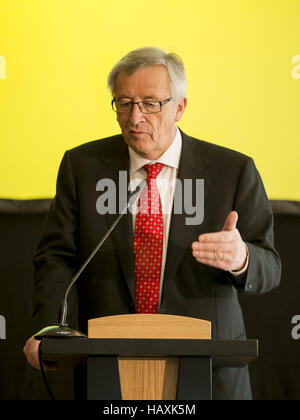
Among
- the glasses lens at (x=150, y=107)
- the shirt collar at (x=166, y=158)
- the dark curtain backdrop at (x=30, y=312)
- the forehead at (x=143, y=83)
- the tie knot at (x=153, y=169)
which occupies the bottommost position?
the dark curtain backdrop at (x=30, y=312)

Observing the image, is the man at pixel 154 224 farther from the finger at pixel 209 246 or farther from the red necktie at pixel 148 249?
the finger at pixel 209 246

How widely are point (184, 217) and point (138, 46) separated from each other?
1.05 metres

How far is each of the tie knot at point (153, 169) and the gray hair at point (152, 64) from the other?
0.23 m

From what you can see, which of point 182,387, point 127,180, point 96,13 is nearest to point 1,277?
point 127,180

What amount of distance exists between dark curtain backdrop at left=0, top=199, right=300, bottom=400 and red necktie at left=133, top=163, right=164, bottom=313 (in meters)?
0.86

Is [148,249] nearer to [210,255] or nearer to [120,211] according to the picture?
[120,211]

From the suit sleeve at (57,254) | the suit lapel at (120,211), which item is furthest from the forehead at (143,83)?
the suit sleeve at (57,254)

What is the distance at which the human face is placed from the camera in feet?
7.79

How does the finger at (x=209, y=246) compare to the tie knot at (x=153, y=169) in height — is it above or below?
below

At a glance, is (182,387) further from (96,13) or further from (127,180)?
(96,13)

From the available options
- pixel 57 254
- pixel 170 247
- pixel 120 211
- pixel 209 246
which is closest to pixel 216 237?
pixel 209 246

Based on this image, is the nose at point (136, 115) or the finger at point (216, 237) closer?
the finger at point (216, 237)

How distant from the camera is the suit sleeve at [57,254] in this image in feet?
7.50

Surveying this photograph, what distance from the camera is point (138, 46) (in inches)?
122
